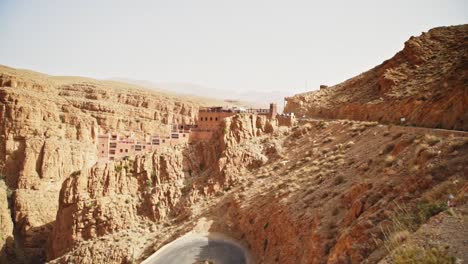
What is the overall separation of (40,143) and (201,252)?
3666 cm

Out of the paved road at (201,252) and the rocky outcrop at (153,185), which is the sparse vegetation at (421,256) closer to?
the paved road at (201,252)

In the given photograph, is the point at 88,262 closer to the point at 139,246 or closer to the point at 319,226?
the point at 139,246

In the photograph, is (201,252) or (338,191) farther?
(201,252)

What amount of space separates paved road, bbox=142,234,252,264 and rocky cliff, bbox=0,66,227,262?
24.1m

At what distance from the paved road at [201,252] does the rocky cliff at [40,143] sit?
24.1m

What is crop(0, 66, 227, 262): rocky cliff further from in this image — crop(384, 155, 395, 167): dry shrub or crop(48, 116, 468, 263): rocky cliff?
crop(384, 155, 395, 167): dry shrub

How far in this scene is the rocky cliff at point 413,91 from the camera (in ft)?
95.6

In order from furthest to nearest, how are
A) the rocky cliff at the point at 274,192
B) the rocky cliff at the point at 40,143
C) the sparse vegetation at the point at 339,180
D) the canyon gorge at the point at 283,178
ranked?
1. the rocky cliff at the point at 40,143
2. the sparse vegetation at the point at 339,180
3. the rocky cliff at the point at 274,192
4. the canyon gorge at the point at 283,178

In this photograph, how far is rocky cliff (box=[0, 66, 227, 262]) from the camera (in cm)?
5184

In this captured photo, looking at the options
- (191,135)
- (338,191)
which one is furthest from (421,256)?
(191,135)

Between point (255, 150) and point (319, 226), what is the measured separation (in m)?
17.7

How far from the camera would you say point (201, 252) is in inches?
1173

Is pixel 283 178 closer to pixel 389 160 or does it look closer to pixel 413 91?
pixel 389 160

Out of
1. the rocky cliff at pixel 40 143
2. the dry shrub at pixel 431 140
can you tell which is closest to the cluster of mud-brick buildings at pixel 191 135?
the rocky cliff at pixel 40 143
